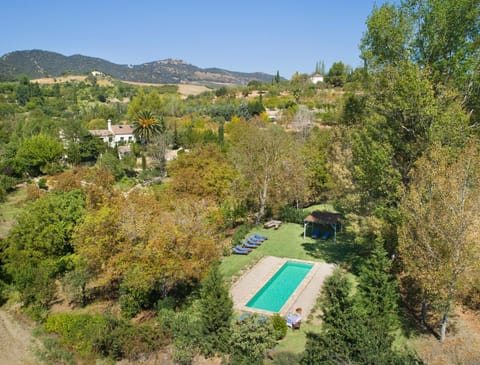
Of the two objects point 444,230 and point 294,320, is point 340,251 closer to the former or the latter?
point 294,320

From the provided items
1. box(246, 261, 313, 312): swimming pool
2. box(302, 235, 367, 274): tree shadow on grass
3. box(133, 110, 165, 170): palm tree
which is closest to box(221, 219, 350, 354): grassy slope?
box(302, 235, 367, 274): tree shadow on grass

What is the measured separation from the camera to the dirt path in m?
14.6

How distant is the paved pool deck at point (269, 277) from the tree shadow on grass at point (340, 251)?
103cm

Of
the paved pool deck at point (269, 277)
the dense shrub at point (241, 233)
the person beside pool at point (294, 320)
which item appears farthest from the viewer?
the dense shrub at point (241, 233)

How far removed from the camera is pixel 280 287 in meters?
19.8

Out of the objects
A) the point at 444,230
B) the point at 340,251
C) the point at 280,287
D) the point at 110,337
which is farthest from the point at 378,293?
the point at 340,251

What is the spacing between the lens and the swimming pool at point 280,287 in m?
17.7

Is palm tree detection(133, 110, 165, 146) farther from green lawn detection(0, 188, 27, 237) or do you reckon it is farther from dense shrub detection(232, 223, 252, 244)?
dense shrub detection(232, 223, 252, 244)

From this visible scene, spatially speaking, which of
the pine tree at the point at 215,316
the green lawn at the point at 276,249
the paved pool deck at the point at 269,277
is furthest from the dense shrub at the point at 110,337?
the green lawn at the point at 276,249

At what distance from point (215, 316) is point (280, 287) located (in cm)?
737

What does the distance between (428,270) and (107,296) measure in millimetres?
15688

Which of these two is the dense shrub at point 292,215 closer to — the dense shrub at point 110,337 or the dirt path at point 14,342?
the dense shrub at point 110,337

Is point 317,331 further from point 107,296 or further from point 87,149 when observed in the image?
point 87,149

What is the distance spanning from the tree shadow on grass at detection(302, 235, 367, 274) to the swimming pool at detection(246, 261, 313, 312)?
1842 millimetres
